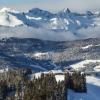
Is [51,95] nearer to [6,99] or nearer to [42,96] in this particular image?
[42,96]

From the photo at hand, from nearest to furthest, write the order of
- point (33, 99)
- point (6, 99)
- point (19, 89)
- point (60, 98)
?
point (33, 99)
point (60, 98)
point (6, 99)
point (19, 89)

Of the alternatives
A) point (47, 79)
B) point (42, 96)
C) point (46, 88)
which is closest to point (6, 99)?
point (47, 79)

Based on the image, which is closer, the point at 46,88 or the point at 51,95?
the point at 51,95

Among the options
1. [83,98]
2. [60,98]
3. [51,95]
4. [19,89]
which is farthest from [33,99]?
[83,98]

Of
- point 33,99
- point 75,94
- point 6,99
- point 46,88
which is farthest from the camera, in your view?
point 75,94

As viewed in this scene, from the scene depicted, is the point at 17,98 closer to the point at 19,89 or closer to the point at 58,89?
the point at 58,89

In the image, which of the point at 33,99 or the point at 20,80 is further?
the point at 20,80

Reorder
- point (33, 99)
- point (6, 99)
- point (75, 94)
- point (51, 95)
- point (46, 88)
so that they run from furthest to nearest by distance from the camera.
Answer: point (75, 94)
point (6, 99)
point (46, 88)
point (51, 95)
point (33, 99)

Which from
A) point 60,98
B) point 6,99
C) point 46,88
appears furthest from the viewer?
point 6,99
